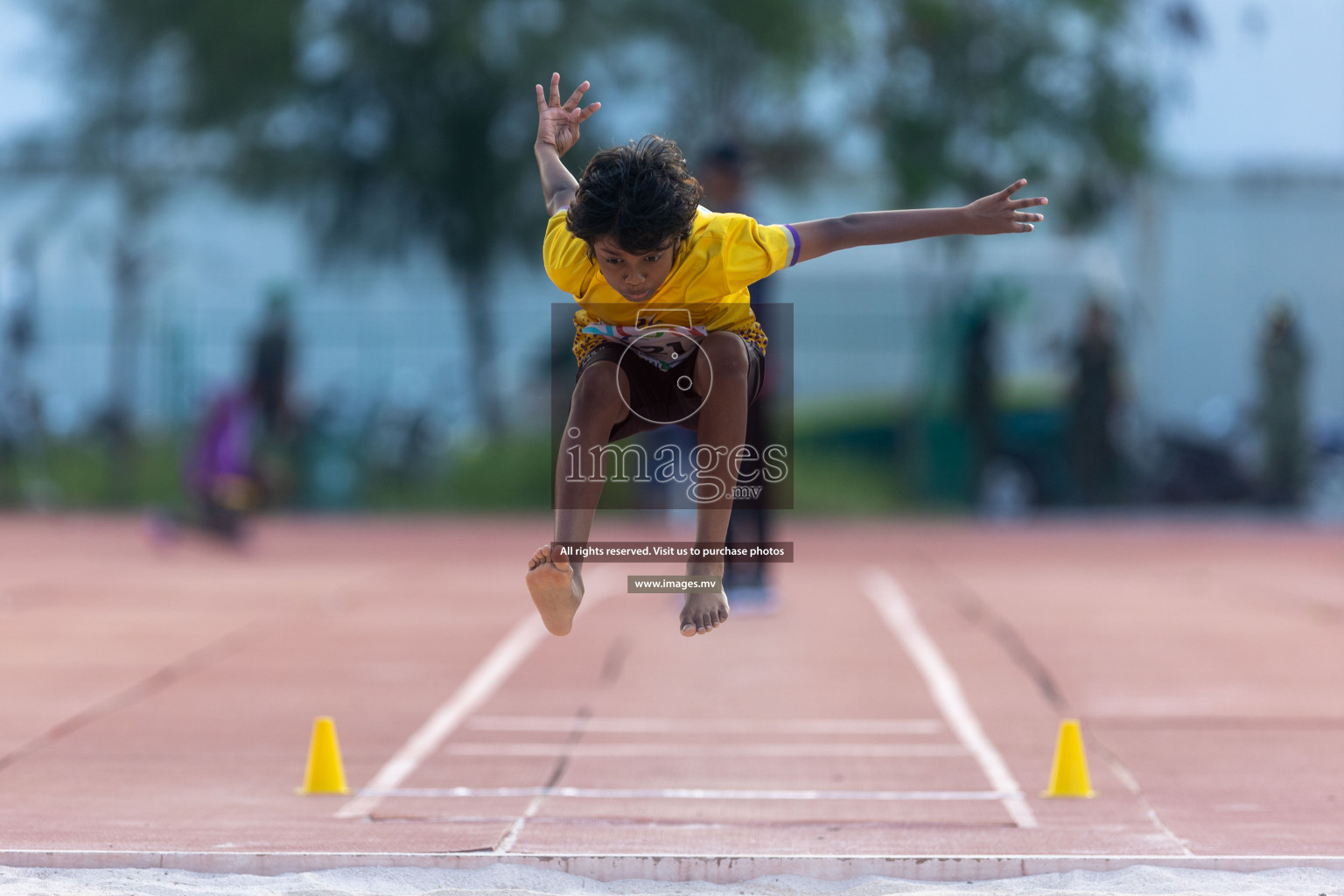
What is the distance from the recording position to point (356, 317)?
20609 mm

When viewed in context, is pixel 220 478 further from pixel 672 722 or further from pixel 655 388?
pixel 655 388

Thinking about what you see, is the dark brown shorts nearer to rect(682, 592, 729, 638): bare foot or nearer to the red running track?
rect(682, 592, 729, 638): bare foot

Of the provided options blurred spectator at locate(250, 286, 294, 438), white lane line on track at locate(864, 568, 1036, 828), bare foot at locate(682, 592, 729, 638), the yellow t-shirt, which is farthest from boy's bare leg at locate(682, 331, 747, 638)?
blurred spectator at locate(250, 286, 294, 438)

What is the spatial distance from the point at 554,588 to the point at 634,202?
1.25 meters

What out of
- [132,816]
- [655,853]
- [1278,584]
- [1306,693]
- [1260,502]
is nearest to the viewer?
[655,853]

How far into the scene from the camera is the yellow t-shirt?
4906mm

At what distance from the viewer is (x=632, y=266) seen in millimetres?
4770

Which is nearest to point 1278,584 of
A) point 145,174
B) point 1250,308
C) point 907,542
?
point 907,542

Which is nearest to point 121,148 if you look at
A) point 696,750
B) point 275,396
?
point 275,396

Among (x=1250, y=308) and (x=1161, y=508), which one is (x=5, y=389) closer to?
(x=1161, y=508)

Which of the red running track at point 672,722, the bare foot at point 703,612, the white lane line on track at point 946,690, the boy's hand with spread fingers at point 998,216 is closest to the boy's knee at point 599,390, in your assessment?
the bare foot at point 703,612

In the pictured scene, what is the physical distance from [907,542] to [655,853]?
12.2 m

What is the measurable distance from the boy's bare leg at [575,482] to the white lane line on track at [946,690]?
178 centimetres

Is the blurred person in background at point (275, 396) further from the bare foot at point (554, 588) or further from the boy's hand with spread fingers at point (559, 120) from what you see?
the bare foot at point (554, 588)
